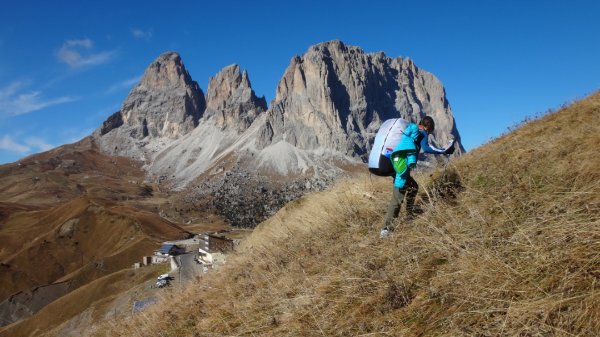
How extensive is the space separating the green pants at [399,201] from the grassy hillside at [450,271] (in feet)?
0.74

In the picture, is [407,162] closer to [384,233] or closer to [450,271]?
[384,233]

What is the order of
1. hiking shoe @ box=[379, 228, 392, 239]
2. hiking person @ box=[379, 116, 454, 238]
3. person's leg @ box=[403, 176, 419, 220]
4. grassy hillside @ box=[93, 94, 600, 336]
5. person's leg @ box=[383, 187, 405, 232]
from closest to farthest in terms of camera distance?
grassy hillside @ box=[93, 94, 600, 336], hiking shoe @ box=[379, 228, 392, 239], person's leg @ box=[383, 187, 405, 232], hiking person @ box=[379, 116, 454, 238], person's leg @ box=[403, 176, 419, 220]

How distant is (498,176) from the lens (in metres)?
7.43

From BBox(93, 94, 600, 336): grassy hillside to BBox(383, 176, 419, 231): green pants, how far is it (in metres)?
0.23

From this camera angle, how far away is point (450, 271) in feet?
14.2

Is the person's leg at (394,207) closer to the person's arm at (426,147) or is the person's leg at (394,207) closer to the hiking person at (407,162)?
the hiking person at (407,162)

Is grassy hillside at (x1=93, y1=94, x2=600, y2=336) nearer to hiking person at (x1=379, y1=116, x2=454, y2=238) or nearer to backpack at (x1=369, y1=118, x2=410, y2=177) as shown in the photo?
hiking person at (x1=379, y1=116, x2=454, y2=238)

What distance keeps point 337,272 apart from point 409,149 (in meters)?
2.55

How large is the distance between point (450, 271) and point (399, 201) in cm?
262

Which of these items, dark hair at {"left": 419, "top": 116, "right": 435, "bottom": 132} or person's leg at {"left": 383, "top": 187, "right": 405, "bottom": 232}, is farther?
dark hair at {"left": 419, "top": 116, "right": 435, "bottom": 132}

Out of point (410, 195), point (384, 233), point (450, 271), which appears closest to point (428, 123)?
point (410, 195)

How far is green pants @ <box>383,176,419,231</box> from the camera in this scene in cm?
672

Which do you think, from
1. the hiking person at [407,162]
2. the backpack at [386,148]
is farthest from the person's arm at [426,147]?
the backpack at [386,148]

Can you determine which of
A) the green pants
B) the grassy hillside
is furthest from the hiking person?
the grassy hillside
